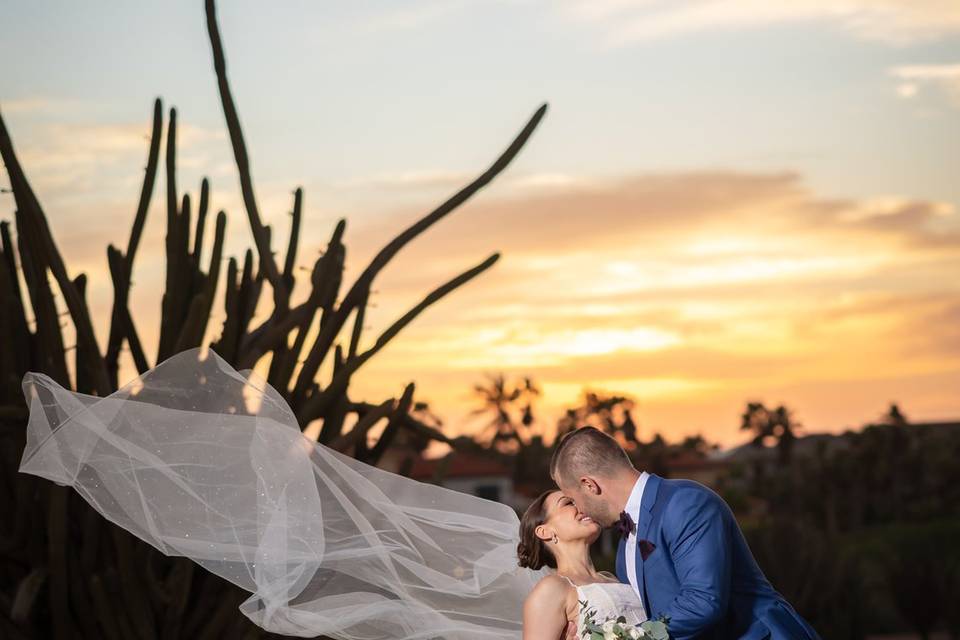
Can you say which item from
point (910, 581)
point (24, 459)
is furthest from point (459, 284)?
point (910, 581)

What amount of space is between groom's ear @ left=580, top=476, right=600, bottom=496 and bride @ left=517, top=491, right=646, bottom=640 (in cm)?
25

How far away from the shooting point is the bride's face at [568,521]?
4359 mm

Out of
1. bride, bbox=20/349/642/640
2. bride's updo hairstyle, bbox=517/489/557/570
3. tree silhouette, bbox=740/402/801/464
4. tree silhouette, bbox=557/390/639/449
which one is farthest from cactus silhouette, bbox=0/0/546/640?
tree silhouette, bbox=740/402/801/464

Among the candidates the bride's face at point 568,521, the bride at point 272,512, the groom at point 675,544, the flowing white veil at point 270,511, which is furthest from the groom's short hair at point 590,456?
the flowing white veil at point 270,511

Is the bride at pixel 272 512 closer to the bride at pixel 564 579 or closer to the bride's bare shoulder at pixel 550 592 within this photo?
the bride at pixel 564 579

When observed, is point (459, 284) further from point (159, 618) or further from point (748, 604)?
point (748, 604)

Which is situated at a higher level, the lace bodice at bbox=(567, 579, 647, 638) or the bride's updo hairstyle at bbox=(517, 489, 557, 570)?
the bride's updo hairstyle at bbox=(517, 489, 557, 570)

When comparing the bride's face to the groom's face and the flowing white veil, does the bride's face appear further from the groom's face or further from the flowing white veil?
the flowing white veil

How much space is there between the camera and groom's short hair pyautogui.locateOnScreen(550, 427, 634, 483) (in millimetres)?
4078

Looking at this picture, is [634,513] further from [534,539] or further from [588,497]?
[534,539]

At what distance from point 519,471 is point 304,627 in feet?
162

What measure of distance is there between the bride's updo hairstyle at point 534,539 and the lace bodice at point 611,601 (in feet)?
0.76

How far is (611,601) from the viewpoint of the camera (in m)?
4.21

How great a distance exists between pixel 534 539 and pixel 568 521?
0.56 ft
